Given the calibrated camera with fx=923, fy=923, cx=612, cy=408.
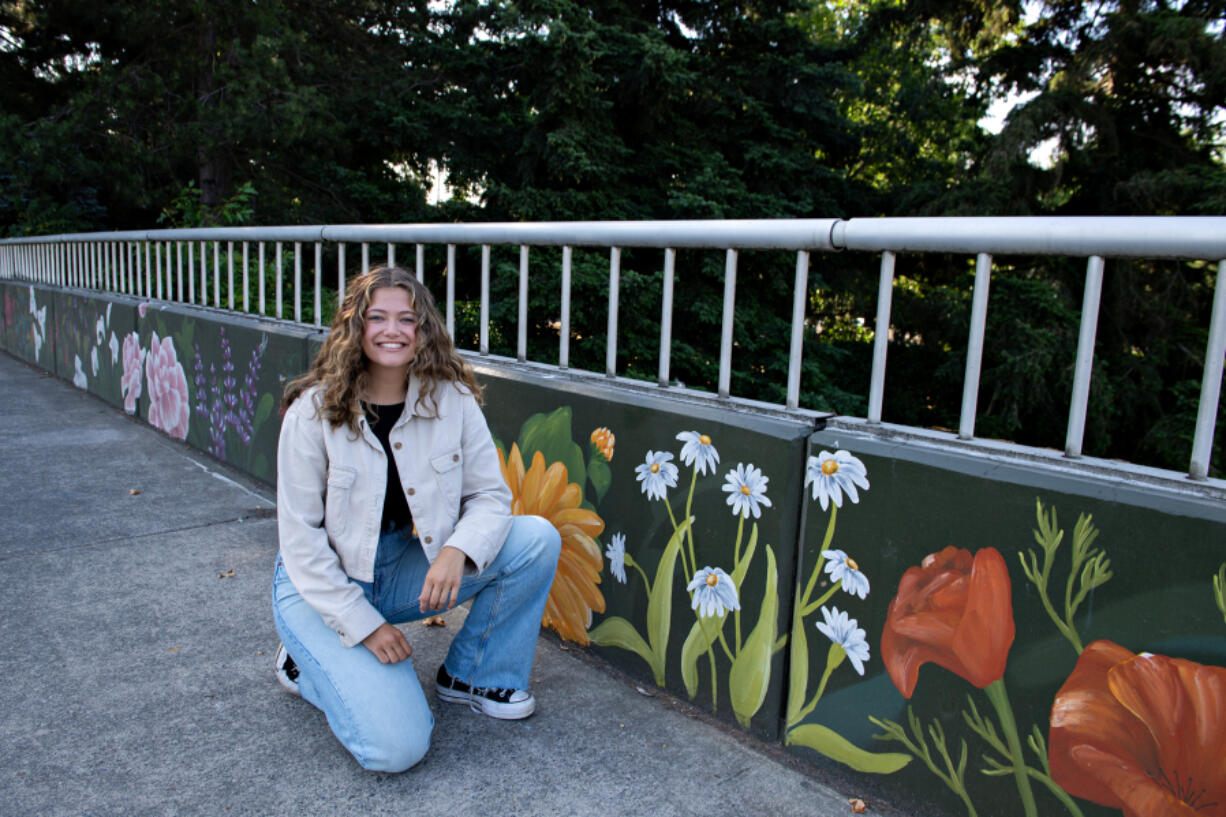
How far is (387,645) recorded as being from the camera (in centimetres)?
247

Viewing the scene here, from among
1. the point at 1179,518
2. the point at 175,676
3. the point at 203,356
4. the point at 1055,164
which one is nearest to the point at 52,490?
the point at 203,356

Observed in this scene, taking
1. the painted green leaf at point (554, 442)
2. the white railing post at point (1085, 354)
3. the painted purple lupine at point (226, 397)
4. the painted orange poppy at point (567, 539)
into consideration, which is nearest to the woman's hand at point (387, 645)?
the painted orange poppy at point (567, 539)

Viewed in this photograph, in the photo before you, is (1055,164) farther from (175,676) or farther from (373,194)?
(175,676)

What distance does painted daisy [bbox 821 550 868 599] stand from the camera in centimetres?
234

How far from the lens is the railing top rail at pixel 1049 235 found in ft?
6.02

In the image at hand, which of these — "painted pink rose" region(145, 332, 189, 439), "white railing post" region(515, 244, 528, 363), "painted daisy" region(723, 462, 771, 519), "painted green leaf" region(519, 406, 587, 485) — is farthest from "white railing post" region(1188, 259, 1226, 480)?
"painted pink rose" region(145, 332, 189, 439)

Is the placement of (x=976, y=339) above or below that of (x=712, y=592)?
above

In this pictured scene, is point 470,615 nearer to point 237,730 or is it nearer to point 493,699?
point 493,699

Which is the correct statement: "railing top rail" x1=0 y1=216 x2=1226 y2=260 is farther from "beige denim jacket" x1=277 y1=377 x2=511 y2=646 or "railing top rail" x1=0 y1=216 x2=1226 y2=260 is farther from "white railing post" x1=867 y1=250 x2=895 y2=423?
"beige denim jacket" x1=277 y1=377 x2=511 y2=646

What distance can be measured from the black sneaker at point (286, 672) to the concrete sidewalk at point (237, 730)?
0.14 ft

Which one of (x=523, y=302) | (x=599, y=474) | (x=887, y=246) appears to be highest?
(x=887, y=246)

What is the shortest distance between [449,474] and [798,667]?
111 centimetres

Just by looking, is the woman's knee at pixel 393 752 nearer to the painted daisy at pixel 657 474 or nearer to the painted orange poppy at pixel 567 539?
the painted orange poppy at pixel 567 539

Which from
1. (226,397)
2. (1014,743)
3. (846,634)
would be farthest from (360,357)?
(226,397)
